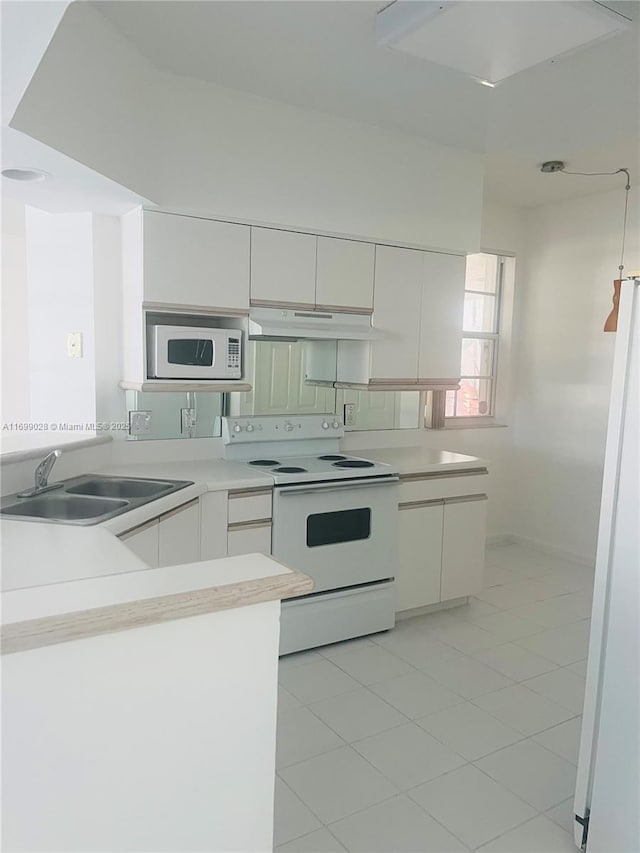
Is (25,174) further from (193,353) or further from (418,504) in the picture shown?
(418,504)

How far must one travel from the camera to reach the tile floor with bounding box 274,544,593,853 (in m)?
1.99

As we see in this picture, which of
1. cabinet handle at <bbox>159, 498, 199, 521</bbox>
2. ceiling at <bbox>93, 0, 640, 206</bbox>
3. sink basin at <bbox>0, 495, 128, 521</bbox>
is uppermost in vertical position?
ceiling at <bbox>93, 0, 640, 206</bbox>

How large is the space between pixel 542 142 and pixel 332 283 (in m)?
1.39

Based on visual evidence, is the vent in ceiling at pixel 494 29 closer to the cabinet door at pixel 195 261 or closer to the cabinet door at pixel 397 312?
the cabinet door at pixel 195 261

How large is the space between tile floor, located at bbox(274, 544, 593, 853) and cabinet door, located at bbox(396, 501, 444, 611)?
17cm

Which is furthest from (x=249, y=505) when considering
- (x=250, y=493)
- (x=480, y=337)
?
(x=480, y=337)

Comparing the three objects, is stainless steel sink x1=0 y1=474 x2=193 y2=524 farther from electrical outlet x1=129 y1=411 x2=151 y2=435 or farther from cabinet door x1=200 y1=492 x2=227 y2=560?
electrical outlet x1=129 y1=411 x2=151 y2=435

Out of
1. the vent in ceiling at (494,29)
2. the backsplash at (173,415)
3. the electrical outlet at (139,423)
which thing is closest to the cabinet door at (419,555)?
the backsplash at (173,415)

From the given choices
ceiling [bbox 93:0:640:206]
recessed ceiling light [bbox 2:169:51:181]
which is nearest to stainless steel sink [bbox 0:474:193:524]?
recessed ceiling light [bbox 2:169:51:181]

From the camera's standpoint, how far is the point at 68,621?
105cm

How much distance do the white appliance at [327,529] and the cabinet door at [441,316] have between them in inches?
28.8

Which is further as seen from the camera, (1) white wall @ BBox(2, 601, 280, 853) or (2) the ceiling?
(2) the ceiling

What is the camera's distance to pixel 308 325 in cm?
316

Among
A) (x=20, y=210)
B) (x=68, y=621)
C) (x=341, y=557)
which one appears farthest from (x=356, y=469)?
(x=20, y=210)
